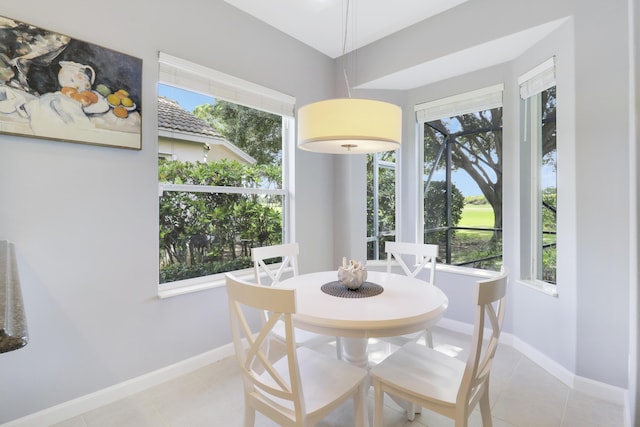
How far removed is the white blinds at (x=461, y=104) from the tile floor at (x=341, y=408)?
7.49 ft

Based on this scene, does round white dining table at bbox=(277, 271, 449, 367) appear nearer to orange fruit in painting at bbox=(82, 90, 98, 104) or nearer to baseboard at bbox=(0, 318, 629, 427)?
baseboard at bbox=(0, 318, 629, 427)

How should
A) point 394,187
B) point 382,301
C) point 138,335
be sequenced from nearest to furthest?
point 382,301, point 138,335, point 394,187

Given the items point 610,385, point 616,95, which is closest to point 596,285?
point 610,385

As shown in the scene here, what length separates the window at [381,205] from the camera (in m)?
3.51

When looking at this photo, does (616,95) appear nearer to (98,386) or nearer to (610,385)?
(610,385)

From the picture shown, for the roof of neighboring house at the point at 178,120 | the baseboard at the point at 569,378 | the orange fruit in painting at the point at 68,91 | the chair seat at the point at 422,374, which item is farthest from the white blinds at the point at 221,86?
the baseboard at the point at 569,378

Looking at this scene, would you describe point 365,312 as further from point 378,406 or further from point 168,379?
point 168,379

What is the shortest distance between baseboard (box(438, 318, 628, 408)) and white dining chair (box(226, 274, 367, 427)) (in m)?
1.65

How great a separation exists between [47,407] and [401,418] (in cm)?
198

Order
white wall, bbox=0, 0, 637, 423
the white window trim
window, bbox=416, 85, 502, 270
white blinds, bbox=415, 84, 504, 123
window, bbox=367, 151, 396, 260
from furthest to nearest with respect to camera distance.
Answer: window, bbox=367, 151, 396, 260 → window, bbox=416, 85, 502, 270 → white blinds, bbox=415, 84, 504, 123 → the white window trim → white wall, bbox=0, 0, 637, 423

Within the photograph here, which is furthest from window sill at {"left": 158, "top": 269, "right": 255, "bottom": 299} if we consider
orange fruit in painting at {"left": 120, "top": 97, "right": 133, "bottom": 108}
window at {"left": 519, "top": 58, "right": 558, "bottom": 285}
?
window at {"left": 519, "top": 58, "right": 558, "bottom": 285}

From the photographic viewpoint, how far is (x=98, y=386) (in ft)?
6.26

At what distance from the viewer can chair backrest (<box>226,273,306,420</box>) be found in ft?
3.67

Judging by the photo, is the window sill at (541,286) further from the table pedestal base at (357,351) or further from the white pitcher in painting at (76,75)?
the white pitcher in painting at (76,75)
